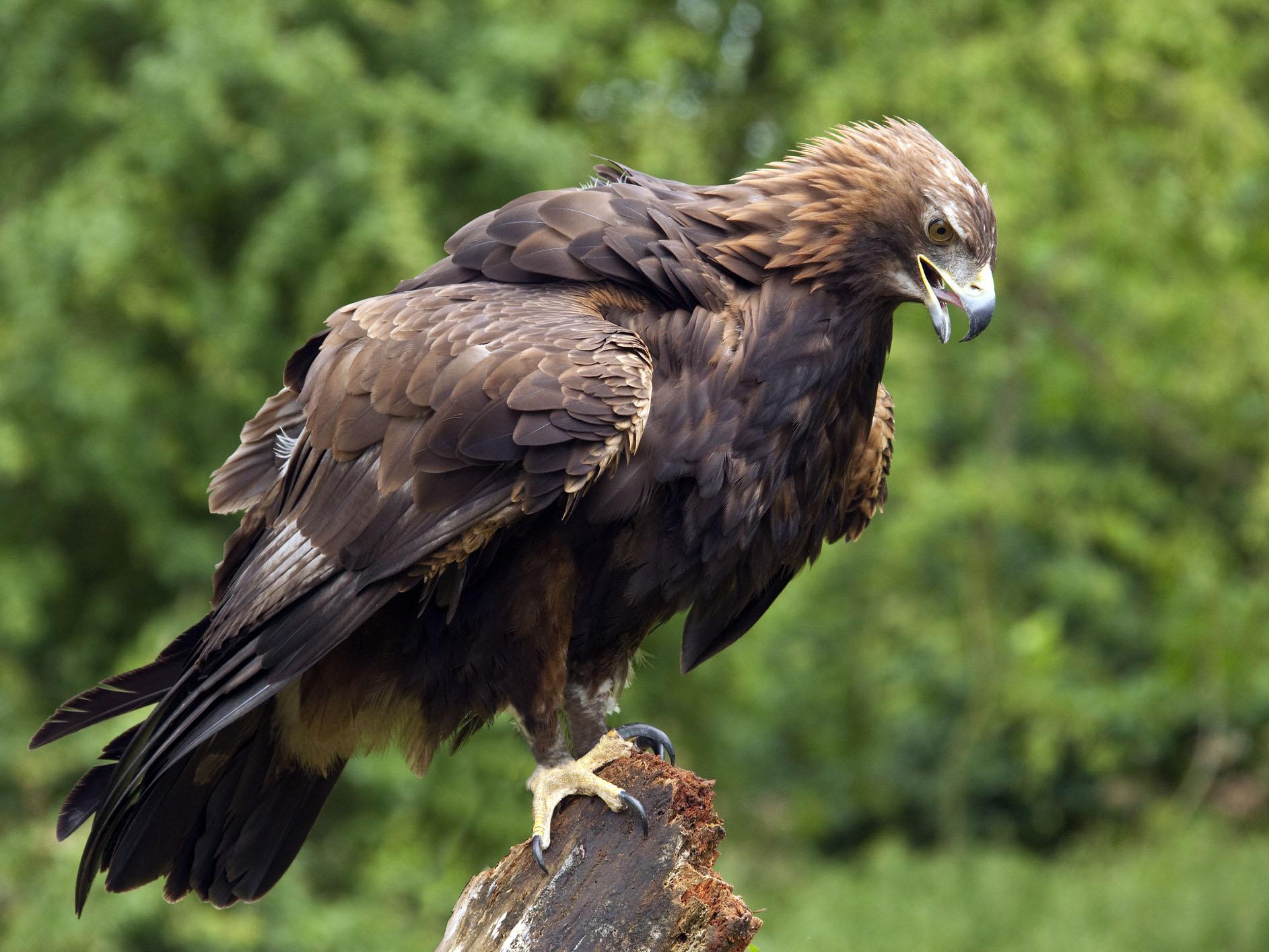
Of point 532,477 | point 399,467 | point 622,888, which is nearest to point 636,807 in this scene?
point 622,888

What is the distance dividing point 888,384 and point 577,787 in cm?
616

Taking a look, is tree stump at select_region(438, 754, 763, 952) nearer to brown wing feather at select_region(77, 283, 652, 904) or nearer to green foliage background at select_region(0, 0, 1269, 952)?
brown wing feather at select_region(77, 283, 652, 904)

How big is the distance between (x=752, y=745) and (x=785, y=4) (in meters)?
5.55

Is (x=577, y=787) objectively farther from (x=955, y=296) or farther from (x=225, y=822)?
(x=955, y=296)

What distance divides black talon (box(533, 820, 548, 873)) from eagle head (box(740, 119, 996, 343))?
139 centimetres

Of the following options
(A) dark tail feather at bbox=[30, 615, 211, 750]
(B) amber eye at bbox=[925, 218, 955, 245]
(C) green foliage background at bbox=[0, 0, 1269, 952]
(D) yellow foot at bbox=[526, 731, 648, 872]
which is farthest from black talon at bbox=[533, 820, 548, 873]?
(C) green foliage background at bbox=[0, 0, 1269, 952]

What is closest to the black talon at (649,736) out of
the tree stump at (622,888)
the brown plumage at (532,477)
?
the brown plumage at (532,477)

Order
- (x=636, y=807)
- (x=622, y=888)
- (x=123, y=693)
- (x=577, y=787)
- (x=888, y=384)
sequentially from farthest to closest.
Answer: (x=888, y=384)
(x=123, y=693)
(x=577, y=787)
(x=636, y=807)
(x=622, y=888)

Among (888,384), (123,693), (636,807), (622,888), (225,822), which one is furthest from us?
(888,384)

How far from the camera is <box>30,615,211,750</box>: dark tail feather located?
11.8ft

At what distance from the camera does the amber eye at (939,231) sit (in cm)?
353

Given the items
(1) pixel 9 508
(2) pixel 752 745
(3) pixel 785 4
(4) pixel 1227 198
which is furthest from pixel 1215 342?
(1) pixel 9 508

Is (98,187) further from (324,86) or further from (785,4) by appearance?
(785,4)

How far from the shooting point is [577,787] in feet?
10.9
